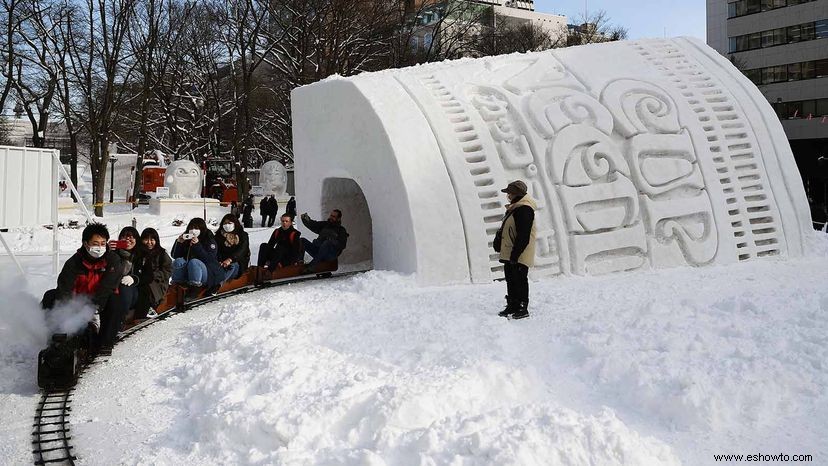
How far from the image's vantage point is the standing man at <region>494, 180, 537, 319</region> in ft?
21.1

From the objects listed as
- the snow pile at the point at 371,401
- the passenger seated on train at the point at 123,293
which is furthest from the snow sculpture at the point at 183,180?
the snow pile at the point at 371,401

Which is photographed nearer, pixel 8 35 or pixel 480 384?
pixel 480 384

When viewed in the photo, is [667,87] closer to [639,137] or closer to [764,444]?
[639,137]

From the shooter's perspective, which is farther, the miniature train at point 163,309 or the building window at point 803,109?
the building window at point 803,109

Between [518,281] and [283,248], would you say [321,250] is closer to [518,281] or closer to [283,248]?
[283,248]

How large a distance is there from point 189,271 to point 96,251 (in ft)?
8.07

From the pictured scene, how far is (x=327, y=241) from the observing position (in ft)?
32.8

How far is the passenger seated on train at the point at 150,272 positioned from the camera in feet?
23.2

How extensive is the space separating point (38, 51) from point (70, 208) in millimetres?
5602

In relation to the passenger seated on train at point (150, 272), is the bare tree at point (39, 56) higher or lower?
higher

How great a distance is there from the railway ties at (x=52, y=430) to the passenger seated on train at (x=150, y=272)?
5.99 feet

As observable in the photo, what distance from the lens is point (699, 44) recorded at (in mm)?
11195

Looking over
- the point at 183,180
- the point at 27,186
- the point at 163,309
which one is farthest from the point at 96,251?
the point at 183,180

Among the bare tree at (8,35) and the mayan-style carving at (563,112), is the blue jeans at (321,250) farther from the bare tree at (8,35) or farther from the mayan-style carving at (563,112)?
the bare tree at (8,35)
